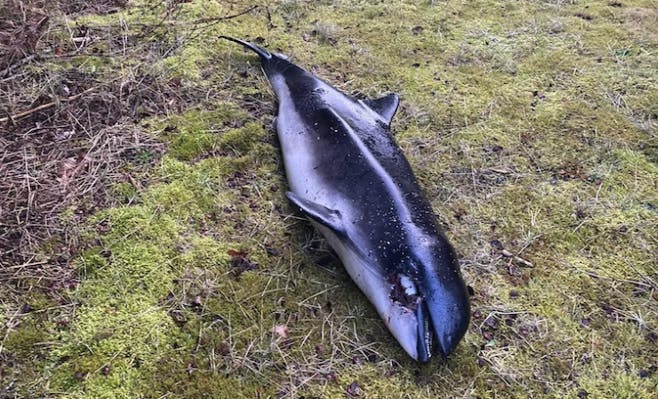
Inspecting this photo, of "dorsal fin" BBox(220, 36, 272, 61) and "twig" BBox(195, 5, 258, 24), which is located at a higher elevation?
"dorsal fin" BBox(220, 36, 272, 61)

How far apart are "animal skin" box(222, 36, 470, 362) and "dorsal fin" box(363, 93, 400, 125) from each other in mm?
10

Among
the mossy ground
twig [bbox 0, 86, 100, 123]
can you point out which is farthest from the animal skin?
twig [bbox 0, 86, 100, 123]

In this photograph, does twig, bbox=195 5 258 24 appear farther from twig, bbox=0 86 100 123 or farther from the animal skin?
the animal skin

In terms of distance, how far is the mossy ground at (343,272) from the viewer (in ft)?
9.59

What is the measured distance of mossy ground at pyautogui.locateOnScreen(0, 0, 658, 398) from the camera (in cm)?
292

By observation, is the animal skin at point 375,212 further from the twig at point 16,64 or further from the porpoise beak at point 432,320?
the twig at point 16,64

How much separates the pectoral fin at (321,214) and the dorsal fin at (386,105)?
1012 mm

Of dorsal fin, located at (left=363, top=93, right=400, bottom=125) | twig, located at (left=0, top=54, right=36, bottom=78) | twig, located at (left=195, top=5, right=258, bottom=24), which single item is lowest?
twig, located at (left=0, top=54, right=36, bottom=78)

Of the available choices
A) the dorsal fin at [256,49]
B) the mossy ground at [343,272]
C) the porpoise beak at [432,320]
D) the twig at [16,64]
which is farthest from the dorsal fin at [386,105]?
the twig at [16,64]

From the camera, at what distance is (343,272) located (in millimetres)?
3404

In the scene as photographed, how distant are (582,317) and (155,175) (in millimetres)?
2663

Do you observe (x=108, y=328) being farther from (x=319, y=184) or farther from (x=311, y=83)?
(x=311, y=83)

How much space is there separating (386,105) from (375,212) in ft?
4.18

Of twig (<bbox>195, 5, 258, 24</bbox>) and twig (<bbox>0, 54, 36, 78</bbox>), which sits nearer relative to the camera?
twig (<bbox>0, 54, 36, 78</bbox>)
